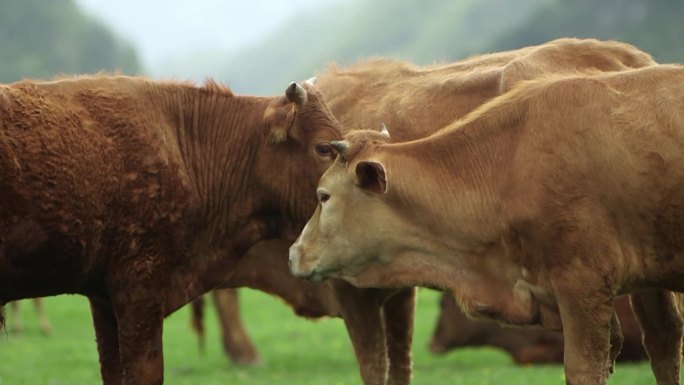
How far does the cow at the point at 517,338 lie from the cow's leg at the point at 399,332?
207 inches

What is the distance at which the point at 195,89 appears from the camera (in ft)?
32.4

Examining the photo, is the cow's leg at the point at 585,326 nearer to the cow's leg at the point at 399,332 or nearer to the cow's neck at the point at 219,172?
the cow's leg at the point at 399,332

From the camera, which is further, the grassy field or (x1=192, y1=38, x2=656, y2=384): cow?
the grassy field

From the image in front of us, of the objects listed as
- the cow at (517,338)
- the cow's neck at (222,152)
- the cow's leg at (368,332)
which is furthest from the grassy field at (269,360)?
the cow's neck at (222,152)

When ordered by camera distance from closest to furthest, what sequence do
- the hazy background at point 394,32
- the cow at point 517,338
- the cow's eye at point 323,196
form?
the cow's eye at point 323,196 → the cow at point 517,338 → the hazy background at point 394,32

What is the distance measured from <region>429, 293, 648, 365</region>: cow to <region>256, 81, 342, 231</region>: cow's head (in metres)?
6.82

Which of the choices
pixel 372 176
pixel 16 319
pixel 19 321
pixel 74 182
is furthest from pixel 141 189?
pixel 19 321

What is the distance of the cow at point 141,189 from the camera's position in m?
8.55

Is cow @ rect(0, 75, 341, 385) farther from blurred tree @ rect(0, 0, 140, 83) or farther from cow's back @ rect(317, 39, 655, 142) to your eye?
blurred tree @ rect(0, 0, 140, 83)

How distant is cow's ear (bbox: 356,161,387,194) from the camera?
842 cm

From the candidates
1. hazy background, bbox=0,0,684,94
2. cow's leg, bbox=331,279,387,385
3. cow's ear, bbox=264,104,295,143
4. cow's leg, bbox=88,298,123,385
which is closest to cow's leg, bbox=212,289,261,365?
cow's leg, bbox=331,279,387,385

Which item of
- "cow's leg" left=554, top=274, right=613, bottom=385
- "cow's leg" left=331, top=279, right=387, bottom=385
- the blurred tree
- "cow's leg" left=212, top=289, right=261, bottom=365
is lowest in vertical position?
"cow's leg" left=554, top=274, right=613, bottom=385

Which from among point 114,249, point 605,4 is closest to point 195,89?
point 114,249

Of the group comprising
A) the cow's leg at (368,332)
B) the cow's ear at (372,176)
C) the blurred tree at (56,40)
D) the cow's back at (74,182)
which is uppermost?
the blurred tree at (56,40)
